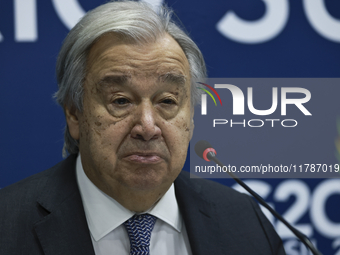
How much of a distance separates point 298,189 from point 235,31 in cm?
114

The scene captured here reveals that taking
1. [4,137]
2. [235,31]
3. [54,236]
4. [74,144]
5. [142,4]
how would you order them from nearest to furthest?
[54,236], [142,4], [74,144], [4,137], [235,31]

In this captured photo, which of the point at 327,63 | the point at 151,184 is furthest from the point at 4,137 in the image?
the point at 327,63

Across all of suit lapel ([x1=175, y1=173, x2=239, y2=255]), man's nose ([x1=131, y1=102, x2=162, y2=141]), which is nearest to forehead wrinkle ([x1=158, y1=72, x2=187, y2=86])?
man's nose ([x1=131, y1=102, x2=162, y2=141])

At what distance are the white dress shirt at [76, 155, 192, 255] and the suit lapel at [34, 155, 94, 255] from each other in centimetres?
5

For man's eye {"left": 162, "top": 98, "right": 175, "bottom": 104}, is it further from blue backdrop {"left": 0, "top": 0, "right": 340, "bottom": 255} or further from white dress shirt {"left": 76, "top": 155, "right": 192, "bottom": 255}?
blue backdrop {"left": 0, "top": 0, "right": 340, "bottom": 255}

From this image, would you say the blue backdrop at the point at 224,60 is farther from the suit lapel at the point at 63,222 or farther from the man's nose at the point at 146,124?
the man's nose at the point at 146,124

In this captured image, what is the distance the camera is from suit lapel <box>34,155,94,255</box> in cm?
141

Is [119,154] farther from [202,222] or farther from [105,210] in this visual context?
[202,222]

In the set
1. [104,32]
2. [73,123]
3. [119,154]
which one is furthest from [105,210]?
[104,32]

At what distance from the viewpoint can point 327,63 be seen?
2451mm

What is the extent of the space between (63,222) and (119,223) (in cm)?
23

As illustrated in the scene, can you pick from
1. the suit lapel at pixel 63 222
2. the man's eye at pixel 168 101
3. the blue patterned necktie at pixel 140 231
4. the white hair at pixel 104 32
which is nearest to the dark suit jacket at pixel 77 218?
the suit lapel at pixel 63 222

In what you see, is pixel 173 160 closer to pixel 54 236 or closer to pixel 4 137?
pixel 54 236

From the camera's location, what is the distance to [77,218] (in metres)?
1.49
